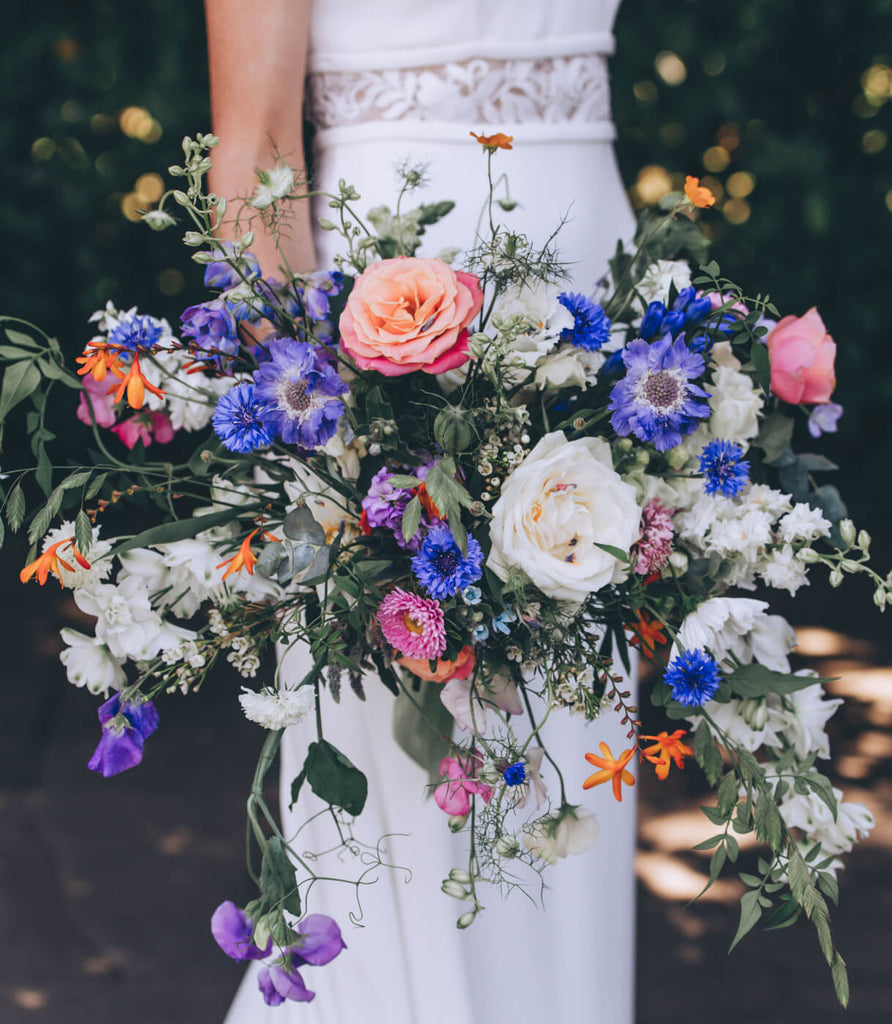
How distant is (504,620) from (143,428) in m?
0.49

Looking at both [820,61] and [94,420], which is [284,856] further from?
[820,61]

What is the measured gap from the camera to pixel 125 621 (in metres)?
0.94

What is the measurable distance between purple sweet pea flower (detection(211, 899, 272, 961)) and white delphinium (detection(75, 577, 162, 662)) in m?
0.24

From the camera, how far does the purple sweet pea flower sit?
2.89ft

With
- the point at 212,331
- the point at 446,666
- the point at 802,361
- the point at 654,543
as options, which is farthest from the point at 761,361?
the point at 212,331

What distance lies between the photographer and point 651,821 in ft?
8.36

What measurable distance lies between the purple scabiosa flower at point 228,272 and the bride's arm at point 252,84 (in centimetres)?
20

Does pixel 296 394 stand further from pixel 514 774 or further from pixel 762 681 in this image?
pixel 762 681

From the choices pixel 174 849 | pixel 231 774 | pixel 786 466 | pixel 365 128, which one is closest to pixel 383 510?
pixel 786 466

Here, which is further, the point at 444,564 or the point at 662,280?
the point at 662,280

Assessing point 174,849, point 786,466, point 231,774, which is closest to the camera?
point 786,466

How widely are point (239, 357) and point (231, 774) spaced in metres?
2.05

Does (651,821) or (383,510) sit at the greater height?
(383,510)

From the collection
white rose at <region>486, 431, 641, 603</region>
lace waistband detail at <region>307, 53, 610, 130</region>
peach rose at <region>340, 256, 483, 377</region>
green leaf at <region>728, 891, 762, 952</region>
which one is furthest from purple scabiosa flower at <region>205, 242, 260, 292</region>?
green leaf at <region>728, 891, 762, 952</region>
